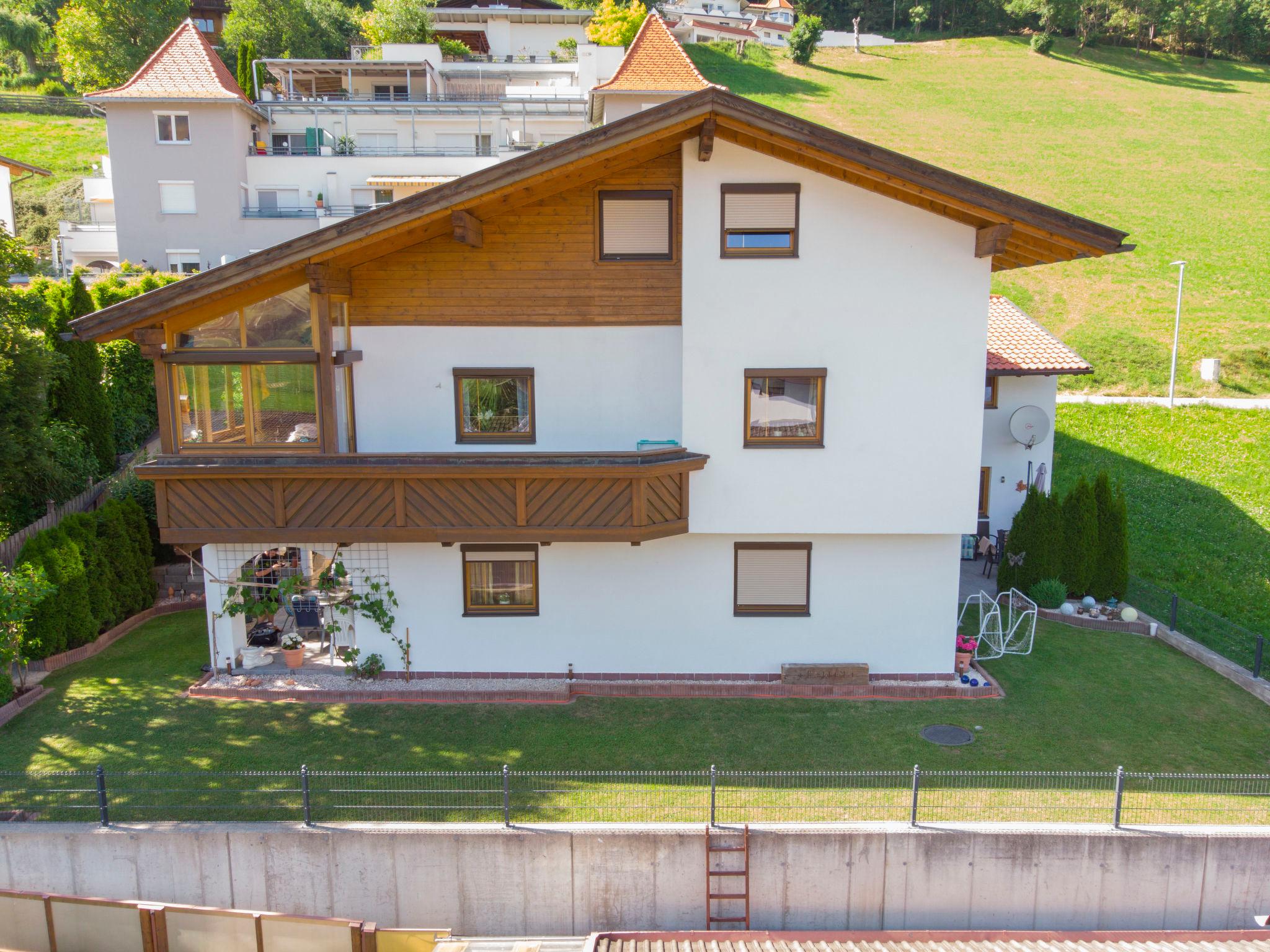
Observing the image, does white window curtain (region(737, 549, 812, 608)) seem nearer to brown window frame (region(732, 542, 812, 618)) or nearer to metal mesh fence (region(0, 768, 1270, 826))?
brown window frame (region(732, 542, 812, 618))

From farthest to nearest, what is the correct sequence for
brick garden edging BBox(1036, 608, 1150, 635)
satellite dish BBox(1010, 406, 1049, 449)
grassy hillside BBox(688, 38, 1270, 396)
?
grassy hillside BBox(688, 38, 1270, 396), satellite dish BBox(1010, 406, 1049, 449), brick garden edging BBox(1036, 608, 1150, 635)

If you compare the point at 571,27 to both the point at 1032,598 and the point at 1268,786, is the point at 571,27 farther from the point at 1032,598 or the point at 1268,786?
the point at 1268,786

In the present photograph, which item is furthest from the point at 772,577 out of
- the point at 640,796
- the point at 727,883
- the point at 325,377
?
the point at 325,377

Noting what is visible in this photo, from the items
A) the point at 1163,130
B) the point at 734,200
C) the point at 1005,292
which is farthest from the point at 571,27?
the point at 734,200

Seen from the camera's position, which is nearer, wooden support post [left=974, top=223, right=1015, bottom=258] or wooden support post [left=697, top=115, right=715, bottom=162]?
wooden support post [left=697, top=115, right=715, bottom=162]

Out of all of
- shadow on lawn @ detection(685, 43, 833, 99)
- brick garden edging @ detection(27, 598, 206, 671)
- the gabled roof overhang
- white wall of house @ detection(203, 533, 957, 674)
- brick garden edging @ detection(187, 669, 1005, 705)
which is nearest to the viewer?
the gabled roof overhang

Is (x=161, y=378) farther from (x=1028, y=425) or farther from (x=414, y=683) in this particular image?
(x=1028, y=425)

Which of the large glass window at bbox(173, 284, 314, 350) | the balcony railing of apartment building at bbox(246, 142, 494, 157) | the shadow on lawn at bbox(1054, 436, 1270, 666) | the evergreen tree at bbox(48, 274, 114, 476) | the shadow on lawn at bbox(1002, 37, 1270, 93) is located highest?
the shadow on lawn at bbox(1002, 37, 1270, 93)

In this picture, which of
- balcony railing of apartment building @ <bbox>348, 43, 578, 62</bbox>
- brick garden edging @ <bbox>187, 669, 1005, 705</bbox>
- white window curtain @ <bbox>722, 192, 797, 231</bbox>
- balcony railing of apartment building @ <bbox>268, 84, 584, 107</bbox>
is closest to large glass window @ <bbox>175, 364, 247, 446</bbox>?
brick garden edging @ <bbox>187, 669, 1005, 705</bbox>

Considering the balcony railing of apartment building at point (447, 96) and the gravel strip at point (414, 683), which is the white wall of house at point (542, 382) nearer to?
the gravel strip at point (414, 683)
